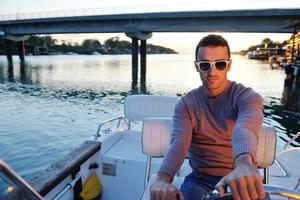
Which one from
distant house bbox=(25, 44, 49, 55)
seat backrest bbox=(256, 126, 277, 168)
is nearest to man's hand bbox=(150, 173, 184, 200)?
seat backrest bbox=(256, 126, 277, 168)

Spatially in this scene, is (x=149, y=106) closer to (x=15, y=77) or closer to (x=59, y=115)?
(x=59, y=115)

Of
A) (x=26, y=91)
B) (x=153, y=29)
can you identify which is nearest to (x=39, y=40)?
(x=153, y=29)

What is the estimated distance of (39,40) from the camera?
129250 millimetres

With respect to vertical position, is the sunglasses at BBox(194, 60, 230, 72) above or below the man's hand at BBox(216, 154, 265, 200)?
above

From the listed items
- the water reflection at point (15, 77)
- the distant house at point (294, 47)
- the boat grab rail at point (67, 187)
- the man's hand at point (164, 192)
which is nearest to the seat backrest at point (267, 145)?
the man's hand at point (164, 192)

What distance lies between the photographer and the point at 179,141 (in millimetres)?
2320

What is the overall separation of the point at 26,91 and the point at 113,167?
1878cm

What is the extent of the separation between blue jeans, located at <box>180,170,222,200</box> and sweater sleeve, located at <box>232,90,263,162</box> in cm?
62

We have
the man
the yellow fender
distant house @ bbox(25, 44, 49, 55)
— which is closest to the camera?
the man

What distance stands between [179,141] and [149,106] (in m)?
2.89

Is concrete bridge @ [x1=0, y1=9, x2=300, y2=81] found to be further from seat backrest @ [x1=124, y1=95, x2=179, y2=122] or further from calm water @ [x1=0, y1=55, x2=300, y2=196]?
seat backrest @ [x1=124, y1=95, x2=179, y2=122]

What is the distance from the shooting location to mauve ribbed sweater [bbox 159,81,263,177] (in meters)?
2.31

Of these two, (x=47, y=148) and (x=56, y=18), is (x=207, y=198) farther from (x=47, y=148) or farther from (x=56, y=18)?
(x=56, y=18)

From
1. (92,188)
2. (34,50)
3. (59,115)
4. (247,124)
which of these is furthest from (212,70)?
(34,50)
